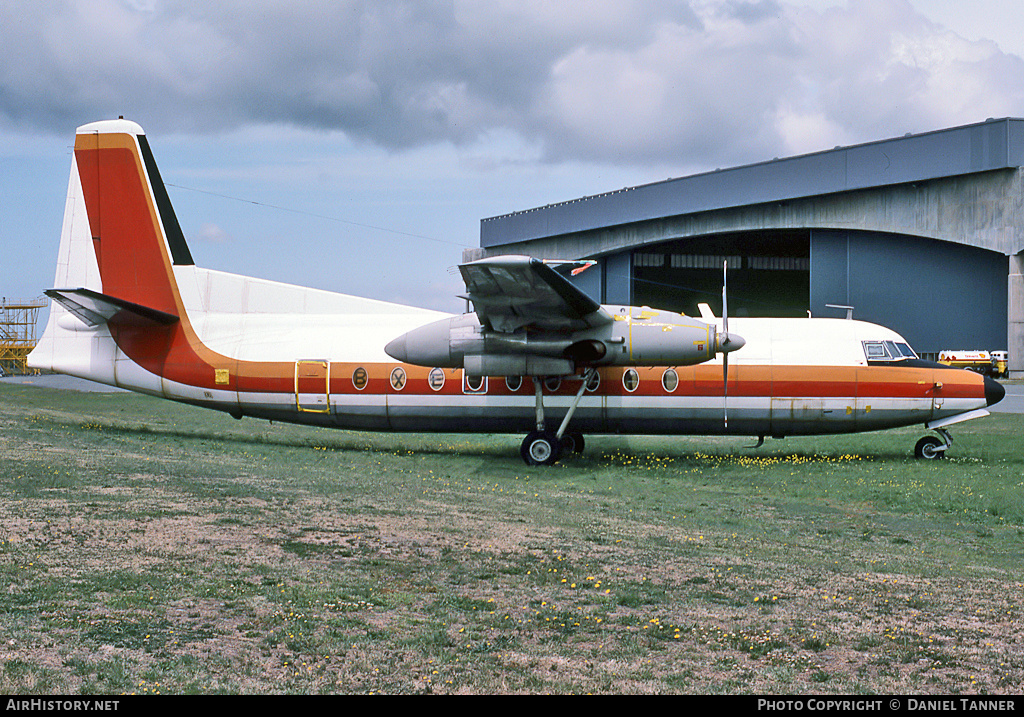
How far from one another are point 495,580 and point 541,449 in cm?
1128

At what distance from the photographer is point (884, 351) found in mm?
21078

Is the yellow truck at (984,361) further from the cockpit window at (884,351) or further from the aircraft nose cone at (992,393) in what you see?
the cockpit window at (884,351)

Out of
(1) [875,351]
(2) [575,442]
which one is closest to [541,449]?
(2) [575,442]

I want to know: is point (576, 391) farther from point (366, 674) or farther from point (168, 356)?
point (366, 674)

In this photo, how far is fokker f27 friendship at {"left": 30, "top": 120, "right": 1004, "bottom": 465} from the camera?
19.6 meters

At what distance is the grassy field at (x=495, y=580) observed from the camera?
6.27m

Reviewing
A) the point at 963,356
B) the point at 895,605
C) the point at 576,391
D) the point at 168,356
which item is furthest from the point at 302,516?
the point at 963,356

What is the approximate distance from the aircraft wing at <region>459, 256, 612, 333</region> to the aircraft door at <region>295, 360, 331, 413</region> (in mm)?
4872

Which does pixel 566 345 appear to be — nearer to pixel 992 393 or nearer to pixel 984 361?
pixel 992 393

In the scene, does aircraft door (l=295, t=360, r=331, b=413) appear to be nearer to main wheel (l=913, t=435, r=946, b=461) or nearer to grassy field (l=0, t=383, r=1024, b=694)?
grassy field (l=0, t=383, r=1024, b=694)
